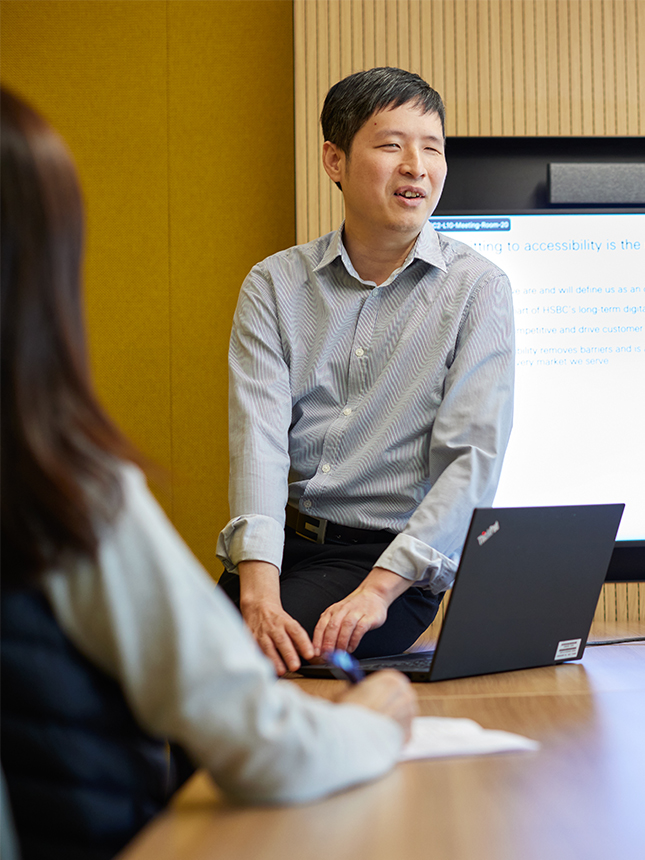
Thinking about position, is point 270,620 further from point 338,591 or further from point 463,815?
point 463,815

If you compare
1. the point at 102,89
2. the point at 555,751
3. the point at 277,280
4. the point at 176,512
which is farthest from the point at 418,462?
the point at 102,89

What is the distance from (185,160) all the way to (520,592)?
2084 millimetres

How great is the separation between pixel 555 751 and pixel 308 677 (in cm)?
54

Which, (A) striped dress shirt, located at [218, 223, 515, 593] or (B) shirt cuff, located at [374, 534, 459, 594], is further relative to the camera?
(A) striped dress shirt, located at [218, 223, 515, 593]

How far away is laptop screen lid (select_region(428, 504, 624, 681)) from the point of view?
1.19 metres

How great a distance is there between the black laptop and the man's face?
0.87m

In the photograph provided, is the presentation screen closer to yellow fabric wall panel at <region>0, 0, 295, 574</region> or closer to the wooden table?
yellow fabric wall panel at <region>0, 0, 295, 574</region>

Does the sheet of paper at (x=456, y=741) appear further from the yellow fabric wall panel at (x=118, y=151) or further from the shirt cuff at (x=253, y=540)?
the yellow fabric wall panel at (x=118, y=151)

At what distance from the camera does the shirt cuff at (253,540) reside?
1616 millimetres

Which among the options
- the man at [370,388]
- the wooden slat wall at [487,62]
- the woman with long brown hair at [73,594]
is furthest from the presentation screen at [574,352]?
the woman with long brown hair at [73,594]

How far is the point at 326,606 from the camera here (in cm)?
160

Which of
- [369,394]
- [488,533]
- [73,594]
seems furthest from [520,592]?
[73,594]

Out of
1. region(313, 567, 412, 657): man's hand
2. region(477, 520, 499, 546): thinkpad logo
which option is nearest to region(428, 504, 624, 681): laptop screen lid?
region(477, 520, 499, 546): thinkpad logo

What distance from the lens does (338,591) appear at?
5.36 feet
